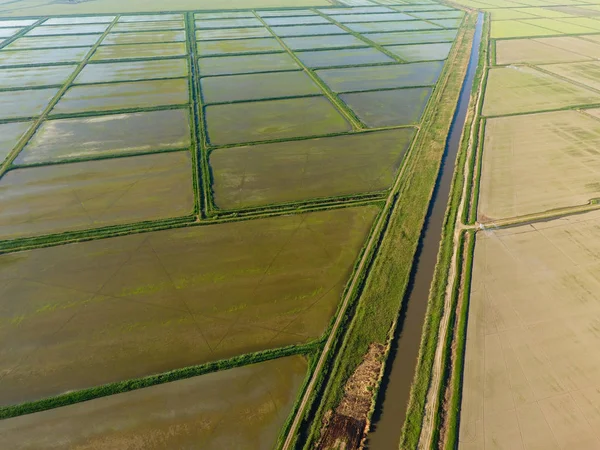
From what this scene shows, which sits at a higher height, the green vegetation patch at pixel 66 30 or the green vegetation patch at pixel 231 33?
the green vegetation patch at pixel 66 30

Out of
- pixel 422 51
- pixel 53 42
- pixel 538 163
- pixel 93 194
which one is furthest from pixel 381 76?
pixel 53 42

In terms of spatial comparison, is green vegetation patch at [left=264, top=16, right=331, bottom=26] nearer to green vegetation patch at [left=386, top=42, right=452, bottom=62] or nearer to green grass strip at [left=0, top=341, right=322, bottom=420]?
green vegetation patch at [left=386, top=42, right=452, bottom=62]

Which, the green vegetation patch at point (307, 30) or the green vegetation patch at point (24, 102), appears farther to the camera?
the green vegetation patch at point (307, 30)

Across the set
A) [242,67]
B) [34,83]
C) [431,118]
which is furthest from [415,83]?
[34,83]

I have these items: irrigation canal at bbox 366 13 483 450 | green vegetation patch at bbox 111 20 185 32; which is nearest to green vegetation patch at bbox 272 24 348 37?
green vegetation patch at bbox 111 20 185 32

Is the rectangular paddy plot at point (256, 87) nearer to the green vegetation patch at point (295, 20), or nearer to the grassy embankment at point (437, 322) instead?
the grassy embankment at point (437, 322)

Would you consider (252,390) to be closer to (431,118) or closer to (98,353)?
(98,353)

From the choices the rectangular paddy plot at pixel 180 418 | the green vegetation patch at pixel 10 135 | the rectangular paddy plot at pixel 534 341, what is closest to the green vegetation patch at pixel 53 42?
the green vegetation patch at pixel 10 135
